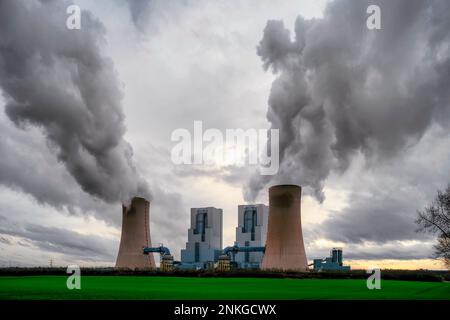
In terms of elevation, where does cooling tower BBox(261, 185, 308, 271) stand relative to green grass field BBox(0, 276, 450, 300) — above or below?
above

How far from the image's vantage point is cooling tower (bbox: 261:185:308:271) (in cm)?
3334

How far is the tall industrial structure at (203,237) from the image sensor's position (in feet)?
235

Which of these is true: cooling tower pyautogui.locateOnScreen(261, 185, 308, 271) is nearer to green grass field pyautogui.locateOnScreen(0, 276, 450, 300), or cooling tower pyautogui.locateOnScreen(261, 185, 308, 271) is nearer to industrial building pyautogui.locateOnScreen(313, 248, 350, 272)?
green grass field pyautogui.locateOnScreen(0, 276, 450, 300)

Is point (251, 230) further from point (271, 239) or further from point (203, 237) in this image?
point (271, 239)

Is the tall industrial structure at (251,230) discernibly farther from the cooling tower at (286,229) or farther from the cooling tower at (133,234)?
the cooling tower at (286,229)

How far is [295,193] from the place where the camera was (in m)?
33.6

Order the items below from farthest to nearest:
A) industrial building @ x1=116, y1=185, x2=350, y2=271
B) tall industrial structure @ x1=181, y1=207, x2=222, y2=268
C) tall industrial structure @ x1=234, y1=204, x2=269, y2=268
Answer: tall industrial structure @ x1=181, y1=207, x2=222, y2=268
tall industrial structure @ x1=234, y1=204, x2=269, y2=268
industrial building @ x1=116, y1=185, x2=350, y2=271

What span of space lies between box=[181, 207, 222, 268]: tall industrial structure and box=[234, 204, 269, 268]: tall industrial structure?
360 centimetres

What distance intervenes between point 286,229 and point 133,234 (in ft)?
44.2

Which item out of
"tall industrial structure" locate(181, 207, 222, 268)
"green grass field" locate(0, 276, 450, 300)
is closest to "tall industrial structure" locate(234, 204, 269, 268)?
"tall industrial structure" locate(181, 207, 222, 268)

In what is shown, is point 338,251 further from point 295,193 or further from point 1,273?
point 1,273

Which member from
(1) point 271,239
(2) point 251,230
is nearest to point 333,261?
(2) point 251,230

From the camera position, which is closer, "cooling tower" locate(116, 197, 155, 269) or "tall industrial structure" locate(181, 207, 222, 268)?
"cooling tower" locate(116, 197, 155, 269)
